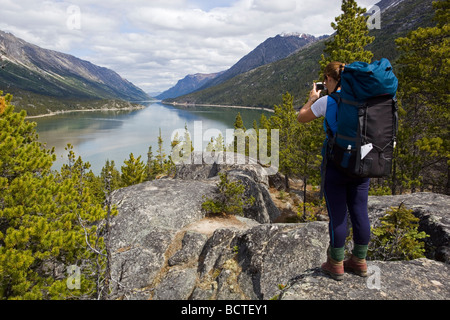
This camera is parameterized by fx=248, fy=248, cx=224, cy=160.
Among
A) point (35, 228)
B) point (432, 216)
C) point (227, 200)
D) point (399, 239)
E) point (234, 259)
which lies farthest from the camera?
point (227, 200)

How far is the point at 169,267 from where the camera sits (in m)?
10.2

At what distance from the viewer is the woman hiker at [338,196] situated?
141 inches

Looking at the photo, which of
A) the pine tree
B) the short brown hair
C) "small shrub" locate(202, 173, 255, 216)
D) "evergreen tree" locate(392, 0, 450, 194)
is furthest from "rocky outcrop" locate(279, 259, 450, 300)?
the pine tree

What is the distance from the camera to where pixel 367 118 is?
3.18 metres

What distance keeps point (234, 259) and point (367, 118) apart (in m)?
7.06

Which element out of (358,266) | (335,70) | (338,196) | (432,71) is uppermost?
(432,71)

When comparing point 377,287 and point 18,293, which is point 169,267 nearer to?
point 18,293

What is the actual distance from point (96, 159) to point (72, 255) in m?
82.4

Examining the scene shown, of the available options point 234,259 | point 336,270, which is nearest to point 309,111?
point 336,270

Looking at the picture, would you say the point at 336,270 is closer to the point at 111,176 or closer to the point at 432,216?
the point at 111,176

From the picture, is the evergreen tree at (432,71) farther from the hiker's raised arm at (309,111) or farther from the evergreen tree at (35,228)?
the evergreen tree at (35,228)

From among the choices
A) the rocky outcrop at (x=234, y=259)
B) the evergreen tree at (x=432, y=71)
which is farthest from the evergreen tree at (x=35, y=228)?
the evergreen tree at (x=432, y=71)

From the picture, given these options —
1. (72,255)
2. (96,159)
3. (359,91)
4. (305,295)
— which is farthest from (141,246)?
(96,159)

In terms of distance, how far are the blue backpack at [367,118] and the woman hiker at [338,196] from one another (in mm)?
246
